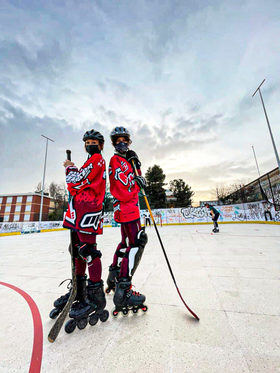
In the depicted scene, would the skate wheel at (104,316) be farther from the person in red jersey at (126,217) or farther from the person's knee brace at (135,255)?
the person's knee brace at (135,255)

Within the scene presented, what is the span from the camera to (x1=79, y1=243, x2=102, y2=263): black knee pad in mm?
1572

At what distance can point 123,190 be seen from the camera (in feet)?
6.29

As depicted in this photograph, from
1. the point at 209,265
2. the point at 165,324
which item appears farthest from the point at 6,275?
the point at 209,265

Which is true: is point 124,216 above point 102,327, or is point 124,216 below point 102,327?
above

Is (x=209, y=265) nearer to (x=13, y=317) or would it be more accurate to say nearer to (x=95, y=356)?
(x=95, y=356)

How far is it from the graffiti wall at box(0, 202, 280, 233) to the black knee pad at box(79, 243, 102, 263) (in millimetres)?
15580

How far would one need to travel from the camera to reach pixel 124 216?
1891mm

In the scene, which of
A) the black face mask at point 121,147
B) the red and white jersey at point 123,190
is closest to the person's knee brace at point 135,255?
the red and white jersey at point 123,190

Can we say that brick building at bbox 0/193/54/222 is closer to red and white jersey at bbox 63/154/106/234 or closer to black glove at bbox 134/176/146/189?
red and white jersey at bbox 63/154/106/234

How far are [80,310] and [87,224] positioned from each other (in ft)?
2.53

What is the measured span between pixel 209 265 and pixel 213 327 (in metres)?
1.91

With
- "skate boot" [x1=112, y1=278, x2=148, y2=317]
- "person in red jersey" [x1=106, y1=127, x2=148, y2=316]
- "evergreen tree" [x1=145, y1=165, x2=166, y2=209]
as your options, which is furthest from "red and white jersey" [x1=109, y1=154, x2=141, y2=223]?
"evergreen tree" [x1=145, y1=165, x2=166, y2=209]

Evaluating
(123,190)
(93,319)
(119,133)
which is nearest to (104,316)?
(93,319)

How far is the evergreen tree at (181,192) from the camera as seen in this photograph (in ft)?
136
